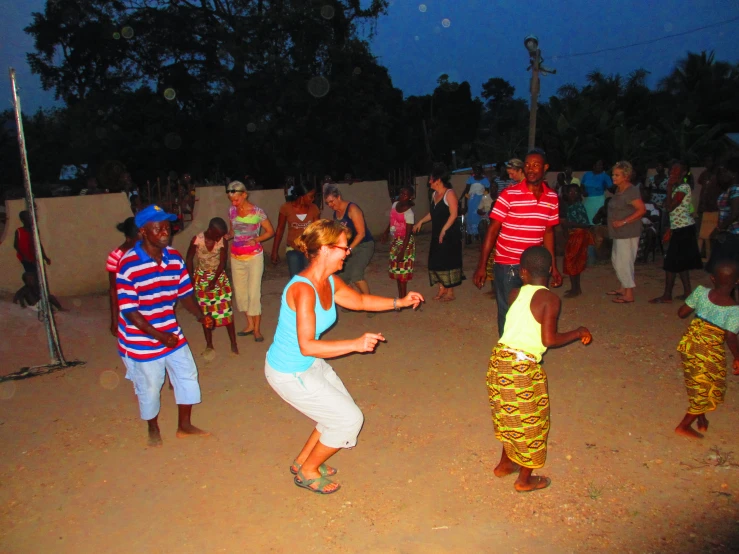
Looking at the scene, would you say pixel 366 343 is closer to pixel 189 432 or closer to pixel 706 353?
pixel 189 432

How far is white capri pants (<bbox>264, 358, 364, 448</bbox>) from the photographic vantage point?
337 cm

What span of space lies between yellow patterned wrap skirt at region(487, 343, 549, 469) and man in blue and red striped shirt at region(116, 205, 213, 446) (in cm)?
215

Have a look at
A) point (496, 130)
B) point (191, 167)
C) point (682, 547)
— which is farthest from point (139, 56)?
point (496, 130)

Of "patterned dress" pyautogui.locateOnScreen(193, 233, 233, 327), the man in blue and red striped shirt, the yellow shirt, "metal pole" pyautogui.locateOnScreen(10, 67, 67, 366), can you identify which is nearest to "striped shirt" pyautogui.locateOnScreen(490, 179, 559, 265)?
the yellow shirt

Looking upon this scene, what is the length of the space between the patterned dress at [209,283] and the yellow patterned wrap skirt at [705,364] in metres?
4.20

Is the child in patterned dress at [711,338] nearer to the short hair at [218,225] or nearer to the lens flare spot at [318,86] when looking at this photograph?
the short hair at [218,225]

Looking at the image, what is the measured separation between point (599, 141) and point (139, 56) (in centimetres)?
1704

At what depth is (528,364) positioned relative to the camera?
3.35 m

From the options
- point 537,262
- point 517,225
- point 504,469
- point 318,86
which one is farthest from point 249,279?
point 318,86

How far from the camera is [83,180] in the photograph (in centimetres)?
2208

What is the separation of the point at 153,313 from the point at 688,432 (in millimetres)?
3808

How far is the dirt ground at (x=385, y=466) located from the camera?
324 cm

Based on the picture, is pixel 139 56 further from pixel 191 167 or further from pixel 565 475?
pixel 565 475

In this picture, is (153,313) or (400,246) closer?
(153,313)
